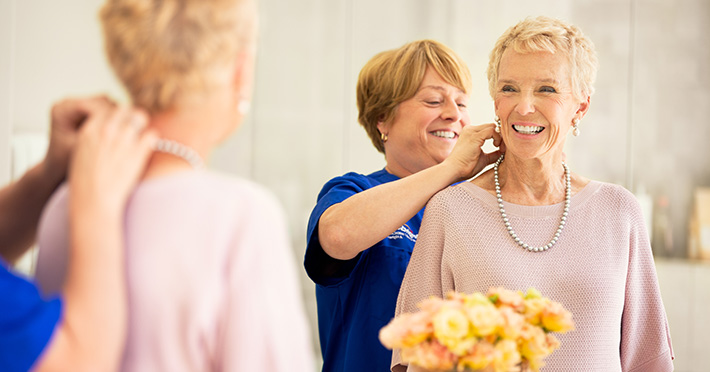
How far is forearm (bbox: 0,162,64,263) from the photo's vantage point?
3.19ft

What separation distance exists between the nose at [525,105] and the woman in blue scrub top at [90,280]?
1.02 meters

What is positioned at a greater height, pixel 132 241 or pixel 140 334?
pixel 132 241

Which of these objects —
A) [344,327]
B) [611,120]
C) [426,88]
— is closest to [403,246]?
[344,327]

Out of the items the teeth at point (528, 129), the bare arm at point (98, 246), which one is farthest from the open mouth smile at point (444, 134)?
the bare arm at point (98, 246)

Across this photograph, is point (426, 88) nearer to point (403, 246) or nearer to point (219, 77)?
point (403, 246)

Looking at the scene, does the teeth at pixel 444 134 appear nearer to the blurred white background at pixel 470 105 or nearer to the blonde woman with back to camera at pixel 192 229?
the blonde woman with back to camera at pixel 192 229

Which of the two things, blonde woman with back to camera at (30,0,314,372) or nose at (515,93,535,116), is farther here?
nose at (515,93,535,116)

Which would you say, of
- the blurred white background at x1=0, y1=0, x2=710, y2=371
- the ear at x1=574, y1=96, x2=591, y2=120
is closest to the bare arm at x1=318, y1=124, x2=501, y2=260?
the ear at x1=574, y1=96, x2=591, y2=120

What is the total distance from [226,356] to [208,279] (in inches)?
3.7

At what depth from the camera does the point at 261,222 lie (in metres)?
0.83

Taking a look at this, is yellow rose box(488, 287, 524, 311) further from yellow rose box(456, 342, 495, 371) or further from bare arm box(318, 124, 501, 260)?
bare arm box(318, 124, 501, 260)

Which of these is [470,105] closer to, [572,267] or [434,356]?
[572,267]

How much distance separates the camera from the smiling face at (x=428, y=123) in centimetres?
197

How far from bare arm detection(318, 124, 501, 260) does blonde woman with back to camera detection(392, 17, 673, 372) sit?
0.04 meters
